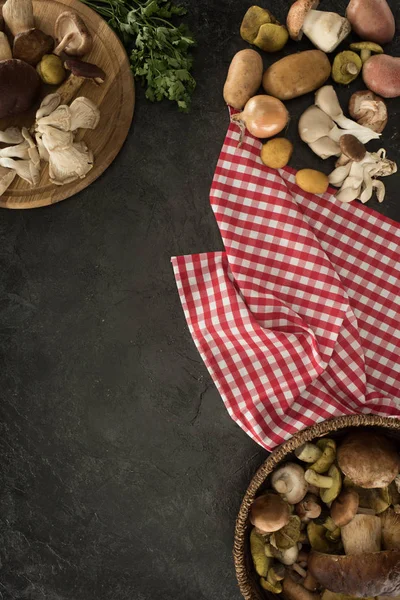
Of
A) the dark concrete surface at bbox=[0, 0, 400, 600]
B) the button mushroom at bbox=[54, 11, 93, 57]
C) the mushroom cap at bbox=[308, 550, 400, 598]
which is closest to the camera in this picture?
the mushroom cap at bbox=[308, 550, 400, 598]

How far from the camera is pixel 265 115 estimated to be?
2.15 meters

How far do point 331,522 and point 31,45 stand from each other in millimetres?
1999

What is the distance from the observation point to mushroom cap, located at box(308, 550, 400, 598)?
2.04 metres

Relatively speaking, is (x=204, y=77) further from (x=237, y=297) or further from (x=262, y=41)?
(x=237, y=297)

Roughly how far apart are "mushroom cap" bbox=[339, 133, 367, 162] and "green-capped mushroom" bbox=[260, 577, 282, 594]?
155 cm

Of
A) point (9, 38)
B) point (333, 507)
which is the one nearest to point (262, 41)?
point (9, 38)

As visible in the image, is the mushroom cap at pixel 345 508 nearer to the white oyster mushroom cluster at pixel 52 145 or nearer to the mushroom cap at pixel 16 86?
the white oyster mushroom cluster at pixel 52 145

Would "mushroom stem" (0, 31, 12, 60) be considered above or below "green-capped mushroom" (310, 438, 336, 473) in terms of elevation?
above

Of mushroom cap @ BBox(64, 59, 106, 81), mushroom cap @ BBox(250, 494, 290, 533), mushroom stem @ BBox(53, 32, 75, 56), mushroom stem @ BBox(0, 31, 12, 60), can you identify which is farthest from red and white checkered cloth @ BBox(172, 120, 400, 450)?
mushroom stem @ BBox(0, 31, 12, 60)

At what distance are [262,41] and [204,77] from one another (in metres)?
0.25

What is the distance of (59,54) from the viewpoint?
2.20 metres

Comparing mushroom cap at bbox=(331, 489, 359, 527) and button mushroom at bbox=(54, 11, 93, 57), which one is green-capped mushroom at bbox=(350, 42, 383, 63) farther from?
mushroom cap at bbox=(331, 489, 359, 527)

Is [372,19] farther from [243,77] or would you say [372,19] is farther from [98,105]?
[98,105]

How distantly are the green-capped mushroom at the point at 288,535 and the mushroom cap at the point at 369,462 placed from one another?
27 cm
